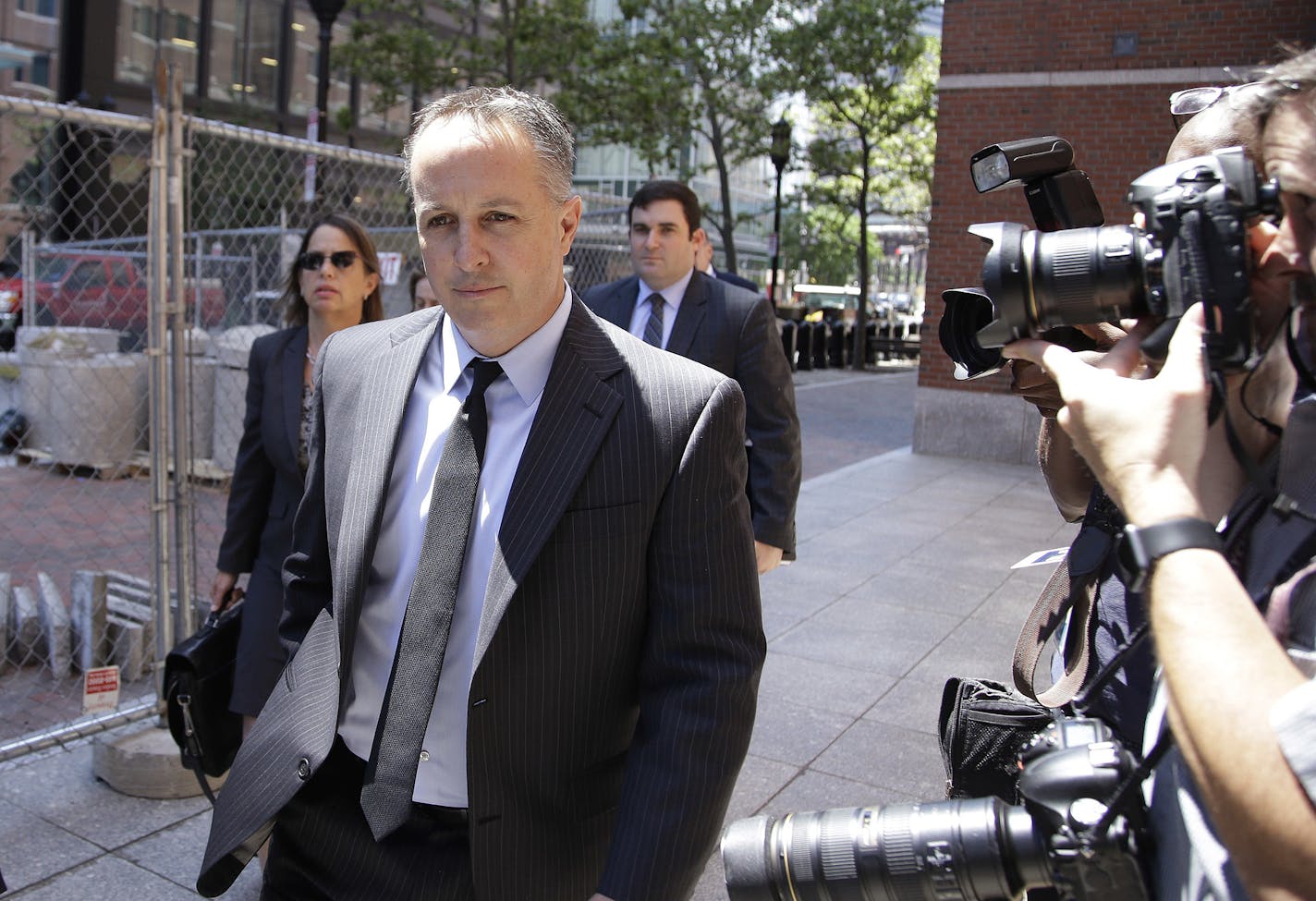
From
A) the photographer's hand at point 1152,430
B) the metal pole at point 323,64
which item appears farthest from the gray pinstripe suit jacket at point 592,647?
the metal pole at point 323,64

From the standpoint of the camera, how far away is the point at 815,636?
6.00 m

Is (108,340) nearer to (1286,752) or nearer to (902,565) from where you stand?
(902,565)

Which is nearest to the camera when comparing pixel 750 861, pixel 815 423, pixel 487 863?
pixel 750 861

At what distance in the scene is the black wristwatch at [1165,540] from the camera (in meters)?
1.20

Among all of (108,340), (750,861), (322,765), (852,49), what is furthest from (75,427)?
(852,49)

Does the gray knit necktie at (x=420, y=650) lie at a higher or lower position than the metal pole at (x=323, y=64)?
lower

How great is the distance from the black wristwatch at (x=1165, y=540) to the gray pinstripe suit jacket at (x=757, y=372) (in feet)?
11.3

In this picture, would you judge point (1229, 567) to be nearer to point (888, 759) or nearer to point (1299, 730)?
point (1299, 730)

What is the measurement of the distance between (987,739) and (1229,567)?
0.76 metres

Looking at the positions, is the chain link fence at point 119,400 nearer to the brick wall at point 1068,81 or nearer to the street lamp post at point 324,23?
the street lamp post at point 324,23

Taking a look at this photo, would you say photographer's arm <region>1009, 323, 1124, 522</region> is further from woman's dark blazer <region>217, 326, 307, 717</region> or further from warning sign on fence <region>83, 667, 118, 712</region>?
warning sign on fence <region>83, 667, 118, 712</region>

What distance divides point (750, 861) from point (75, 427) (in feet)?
32.3

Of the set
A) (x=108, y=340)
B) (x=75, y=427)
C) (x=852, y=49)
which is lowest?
(x=75, y=427)

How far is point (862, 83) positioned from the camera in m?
26.7
